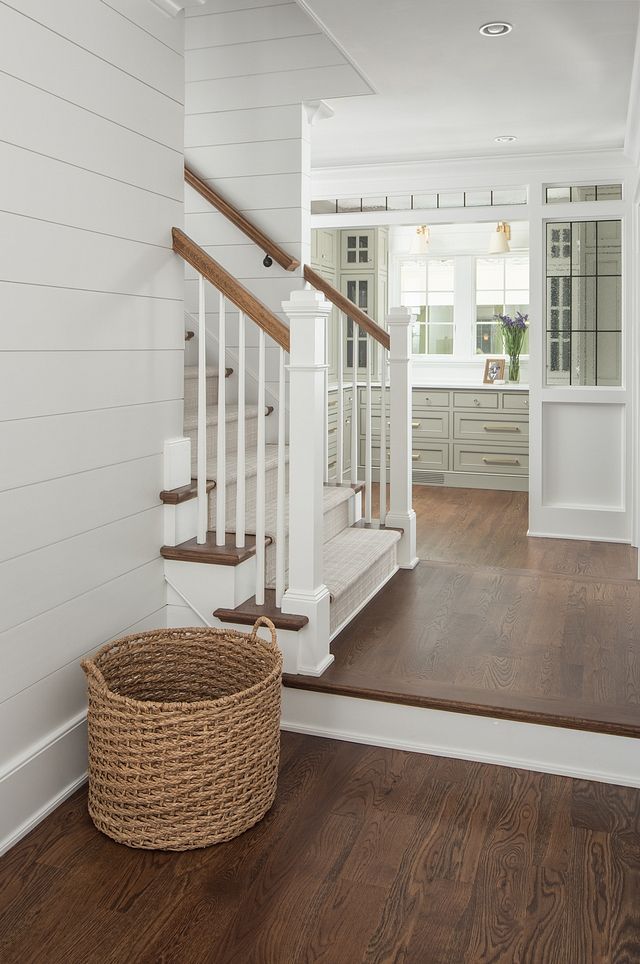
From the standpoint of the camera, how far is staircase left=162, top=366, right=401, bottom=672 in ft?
9.03

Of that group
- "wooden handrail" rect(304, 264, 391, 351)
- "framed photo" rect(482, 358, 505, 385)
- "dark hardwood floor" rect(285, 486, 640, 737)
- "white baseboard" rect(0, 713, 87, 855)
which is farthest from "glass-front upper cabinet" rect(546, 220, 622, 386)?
"white baseboard" rect(0, 713, 87, 855)

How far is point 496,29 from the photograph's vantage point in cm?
327

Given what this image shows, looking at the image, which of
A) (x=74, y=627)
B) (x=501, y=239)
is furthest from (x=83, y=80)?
(x=501, y=239)

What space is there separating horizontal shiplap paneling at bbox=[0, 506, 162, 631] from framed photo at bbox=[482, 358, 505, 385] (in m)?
5.14

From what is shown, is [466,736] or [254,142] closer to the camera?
[466,736]

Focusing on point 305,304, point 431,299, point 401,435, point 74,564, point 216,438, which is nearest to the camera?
point 74,564

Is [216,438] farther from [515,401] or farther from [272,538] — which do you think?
[515,401]

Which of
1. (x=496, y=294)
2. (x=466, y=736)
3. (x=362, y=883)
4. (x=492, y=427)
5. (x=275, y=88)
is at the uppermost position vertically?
(x=275, y=88)

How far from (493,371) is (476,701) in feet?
17.2

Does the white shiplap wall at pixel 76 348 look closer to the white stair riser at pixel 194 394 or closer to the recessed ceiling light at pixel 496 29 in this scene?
the white stair riser at pixel 194 394

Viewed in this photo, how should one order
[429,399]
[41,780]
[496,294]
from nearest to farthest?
1. [41,780]
2. [429,399]
3. [496,294]

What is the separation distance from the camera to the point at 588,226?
17.1 feet

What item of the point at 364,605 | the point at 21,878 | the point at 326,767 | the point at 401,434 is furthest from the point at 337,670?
the point at 401,434

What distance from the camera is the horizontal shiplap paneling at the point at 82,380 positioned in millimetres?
2047
